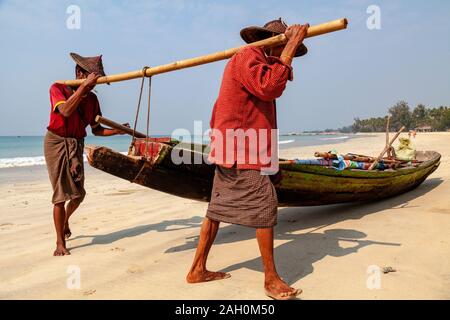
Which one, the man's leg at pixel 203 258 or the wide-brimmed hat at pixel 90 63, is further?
the wide-brimmed hat at pixel 90 63

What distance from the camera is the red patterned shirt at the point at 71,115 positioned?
351 cm

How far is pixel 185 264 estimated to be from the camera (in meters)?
3.19

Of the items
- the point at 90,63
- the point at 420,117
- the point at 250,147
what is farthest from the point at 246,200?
the point at 420,117

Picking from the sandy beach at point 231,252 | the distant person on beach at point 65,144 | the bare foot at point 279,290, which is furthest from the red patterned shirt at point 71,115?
the bare foot at point 279,290

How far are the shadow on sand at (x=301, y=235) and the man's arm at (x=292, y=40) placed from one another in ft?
5.20

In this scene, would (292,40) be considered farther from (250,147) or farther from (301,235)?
(301,235)

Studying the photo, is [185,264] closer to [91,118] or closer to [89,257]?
[89,257]

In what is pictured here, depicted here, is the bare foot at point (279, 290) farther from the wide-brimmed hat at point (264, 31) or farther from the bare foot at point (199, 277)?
the wide-brimmed hat at point (264, 31)

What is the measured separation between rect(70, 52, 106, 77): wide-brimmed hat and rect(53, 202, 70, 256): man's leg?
51.1 inches

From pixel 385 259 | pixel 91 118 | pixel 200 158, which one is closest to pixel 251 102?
pixel 200 158

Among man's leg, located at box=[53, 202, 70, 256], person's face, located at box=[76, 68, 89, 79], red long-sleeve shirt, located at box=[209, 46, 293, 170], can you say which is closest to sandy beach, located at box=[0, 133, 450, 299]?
man's leg, located at box=[53, 202, 70, 256]

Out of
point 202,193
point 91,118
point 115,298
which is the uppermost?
point 91,118

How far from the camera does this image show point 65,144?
365 cm
